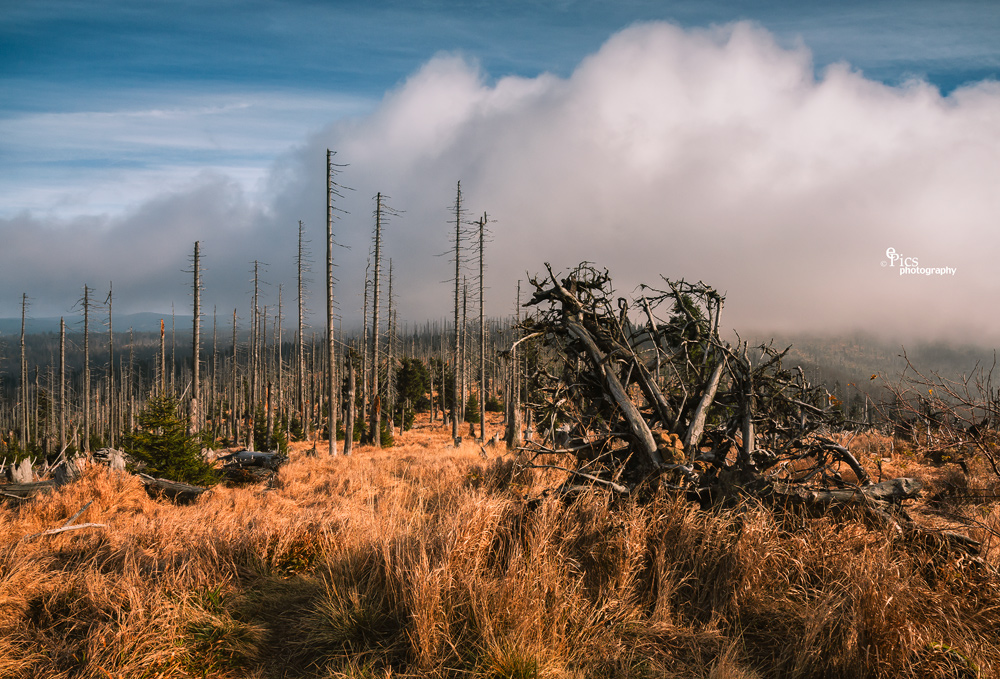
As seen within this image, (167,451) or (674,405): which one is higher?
(674,405)

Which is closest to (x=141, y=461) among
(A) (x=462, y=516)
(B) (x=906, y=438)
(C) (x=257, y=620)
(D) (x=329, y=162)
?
(C) (x=257, y=620)

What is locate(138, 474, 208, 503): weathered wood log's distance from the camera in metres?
9.92

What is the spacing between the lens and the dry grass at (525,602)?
8.84ft

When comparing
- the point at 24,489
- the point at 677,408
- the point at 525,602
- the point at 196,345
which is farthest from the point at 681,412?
the point at 196,345

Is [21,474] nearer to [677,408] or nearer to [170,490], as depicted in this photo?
[170,490]

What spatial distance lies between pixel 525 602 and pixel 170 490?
34.0 ft

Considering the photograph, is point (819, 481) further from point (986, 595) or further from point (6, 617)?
point (6, 617)

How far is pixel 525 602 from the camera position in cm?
286

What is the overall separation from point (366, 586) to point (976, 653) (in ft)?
11.9

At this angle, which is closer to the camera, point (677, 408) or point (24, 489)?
point (677, 408)

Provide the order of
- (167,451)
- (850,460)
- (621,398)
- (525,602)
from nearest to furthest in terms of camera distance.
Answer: (525,602) → (850,460) → (621,398) → (167,451)

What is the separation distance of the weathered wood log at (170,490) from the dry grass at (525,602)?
679cm

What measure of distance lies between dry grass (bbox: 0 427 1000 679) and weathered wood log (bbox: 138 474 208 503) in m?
6.79

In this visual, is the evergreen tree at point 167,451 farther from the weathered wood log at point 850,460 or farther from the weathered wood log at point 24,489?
the weathered wood log at point 850,460
